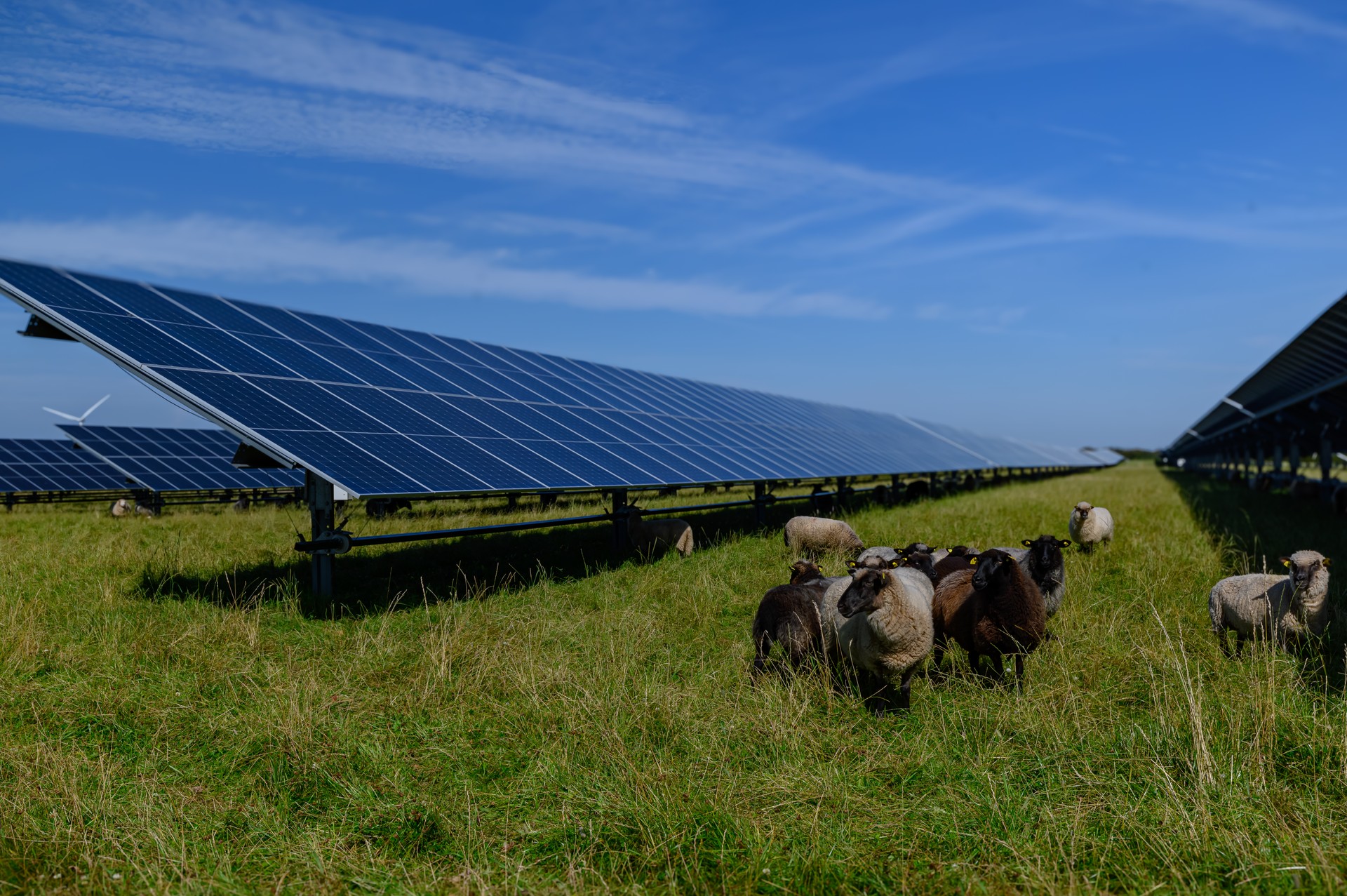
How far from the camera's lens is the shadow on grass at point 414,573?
35.7 feet

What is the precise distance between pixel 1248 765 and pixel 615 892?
4009 millimetres

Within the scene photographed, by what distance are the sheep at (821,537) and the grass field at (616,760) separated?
555 centimetres

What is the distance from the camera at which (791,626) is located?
764 centimetres

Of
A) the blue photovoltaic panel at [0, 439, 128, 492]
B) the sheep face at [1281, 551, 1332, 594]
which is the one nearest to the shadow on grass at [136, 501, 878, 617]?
the sheep face at [1281, 551, 1332, 594]

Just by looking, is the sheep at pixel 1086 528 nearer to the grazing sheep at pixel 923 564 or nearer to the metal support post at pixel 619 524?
the grazing sheep at pixel 923 564

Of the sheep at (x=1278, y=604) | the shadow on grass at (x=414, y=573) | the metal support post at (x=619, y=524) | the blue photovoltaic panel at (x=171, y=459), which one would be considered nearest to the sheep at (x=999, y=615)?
the sheep at (x=1278, y=604)

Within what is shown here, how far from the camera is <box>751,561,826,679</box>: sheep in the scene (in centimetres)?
750

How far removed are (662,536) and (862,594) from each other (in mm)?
9588

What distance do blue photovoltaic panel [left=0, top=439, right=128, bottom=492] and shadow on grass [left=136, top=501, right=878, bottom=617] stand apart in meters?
23.2

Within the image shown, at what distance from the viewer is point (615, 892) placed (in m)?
4.19

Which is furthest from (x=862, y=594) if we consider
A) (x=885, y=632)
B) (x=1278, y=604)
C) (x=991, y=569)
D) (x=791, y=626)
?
(x=1278, y=604)

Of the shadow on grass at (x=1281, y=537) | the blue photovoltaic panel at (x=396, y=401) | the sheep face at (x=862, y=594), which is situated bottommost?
the shadow on grass at (x=1281, y=537)

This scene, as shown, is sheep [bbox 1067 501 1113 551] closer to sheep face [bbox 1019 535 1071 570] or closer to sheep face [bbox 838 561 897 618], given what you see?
sheep face [bbox 1019 535 1071 570]

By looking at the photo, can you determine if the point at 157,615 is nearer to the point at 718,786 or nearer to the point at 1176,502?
the point at 718,786
